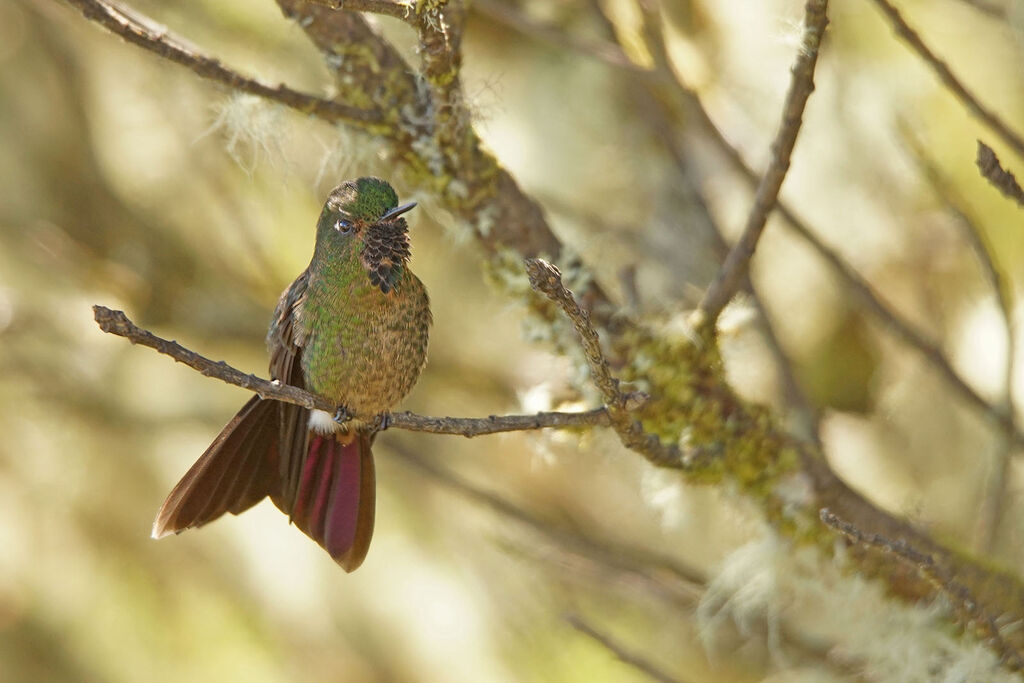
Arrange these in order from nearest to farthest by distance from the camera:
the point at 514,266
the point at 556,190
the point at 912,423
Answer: the point at 514,266 < the point at 912,423 < the point at 556,190

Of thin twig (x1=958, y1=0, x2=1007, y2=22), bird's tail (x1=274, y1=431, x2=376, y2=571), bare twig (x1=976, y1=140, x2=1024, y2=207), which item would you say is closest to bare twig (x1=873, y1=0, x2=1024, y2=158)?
thin twig (x1=958, y1=0, x2=1007, y2=22)

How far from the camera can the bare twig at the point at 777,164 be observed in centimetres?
180

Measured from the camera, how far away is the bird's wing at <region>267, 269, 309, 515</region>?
2.07 meters

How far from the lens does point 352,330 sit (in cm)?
210

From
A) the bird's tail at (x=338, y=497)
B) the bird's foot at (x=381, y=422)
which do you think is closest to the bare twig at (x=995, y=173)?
the bird's foot at (x=381, y=422)

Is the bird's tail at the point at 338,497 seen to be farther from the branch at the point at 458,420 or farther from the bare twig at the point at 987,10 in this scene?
the bare twig at the point at 987,10

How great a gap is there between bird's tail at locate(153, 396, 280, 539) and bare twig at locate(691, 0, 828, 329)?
0.86m

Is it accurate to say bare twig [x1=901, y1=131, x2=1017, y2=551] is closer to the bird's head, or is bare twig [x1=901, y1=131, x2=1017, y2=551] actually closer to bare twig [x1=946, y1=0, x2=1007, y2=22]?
bare twig [x1=946, y1=0, x2=1007, y2=22]

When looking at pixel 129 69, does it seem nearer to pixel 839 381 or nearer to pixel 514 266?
pixel 514 266

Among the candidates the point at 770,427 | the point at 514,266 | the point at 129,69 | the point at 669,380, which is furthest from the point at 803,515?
the point at 129,69

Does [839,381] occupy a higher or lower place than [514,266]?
higher

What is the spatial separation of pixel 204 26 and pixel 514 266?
1.77 m

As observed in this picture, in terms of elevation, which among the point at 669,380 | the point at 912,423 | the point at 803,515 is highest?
the point at 912,423

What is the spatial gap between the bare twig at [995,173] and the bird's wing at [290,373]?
130 centimetres
